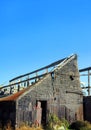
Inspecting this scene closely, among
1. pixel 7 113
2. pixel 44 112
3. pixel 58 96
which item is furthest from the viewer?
pixel 58 96

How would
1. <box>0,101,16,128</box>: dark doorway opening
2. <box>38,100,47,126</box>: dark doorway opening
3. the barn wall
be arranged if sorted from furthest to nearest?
<box>38,100,47,126</box>: dark doorway opening < the barn wall < <box>0,101,16,128</box>: dark doorway opening

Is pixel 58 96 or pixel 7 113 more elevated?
pixel 58 96

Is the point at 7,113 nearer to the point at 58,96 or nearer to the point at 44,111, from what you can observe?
the point at 44,111

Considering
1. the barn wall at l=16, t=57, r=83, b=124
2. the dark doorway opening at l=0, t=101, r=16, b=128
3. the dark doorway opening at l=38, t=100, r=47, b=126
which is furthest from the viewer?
the dark doorway opening at l=38, t=100, r=47, b=126

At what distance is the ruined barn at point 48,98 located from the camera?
100 ft

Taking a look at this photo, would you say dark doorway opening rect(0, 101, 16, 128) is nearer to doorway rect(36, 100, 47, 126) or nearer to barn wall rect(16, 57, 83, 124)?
barn wall rect(16, 57, 83, 124)

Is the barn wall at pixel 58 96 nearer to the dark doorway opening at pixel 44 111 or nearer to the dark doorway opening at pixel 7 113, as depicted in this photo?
the dark doorway opening at pixel 44 111

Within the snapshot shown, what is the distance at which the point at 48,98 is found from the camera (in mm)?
32469

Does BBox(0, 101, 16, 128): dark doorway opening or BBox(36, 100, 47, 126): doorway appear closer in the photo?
BBox(0, 101, 16, 128): dark doorway opening

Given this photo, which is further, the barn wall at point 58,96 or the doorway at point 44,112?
the doorway at point 44,112

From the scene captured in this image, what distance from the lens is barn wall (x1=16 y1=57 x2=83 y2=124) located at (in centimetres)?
3073

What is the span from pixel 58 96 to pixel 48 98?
54.3 inches

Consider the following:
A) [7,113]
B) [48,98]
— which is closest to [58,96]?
[48,98]

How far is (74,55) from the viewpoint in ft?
117
